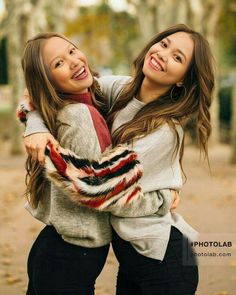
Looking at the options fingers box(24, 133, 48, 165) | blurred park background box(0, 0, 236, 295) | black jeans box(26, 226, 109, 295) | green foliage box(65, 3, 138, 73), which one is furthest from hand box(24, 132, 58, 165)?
green foliage box(65, 3, 138, 73)

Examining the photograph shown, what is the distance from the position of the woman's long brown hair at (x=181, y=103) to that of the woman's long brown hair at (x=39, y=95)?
0.27 metres

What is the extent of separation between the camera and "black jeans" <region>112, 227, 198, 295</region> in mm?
2326

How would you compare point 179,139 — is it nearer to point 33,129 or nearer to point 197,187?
point 33,129

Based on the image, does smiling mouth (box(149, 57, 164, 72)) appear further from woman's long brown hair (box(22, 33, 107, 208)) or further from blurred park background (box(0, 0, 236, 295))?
blurred park background (box(0, 0, 236, 295))

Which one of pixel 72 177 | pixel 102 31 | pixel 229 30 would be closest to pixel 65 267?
pixel 72 177

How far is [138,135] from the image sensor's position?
235 centimetres

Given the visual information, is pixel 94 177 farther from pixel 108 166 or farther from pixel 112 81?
pixel 112 81

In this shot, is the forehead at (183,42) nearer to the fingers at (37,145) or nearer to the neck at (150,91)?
the neck at (150,91)

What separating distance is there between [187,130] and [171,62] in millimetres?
3393

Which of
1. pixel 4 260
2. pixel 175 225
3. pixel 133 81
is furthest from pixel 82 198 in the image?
pixel 4 260

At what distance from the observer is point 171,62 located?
2.48 metres

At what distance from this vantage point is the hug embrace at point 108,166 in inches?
88.2

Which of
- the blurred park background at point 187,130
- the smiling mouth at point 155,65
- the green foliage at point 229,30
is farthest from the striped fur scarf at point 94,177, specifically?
the green foliage at point 229,30

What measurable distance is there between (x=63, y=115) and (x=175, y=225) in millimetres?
671
